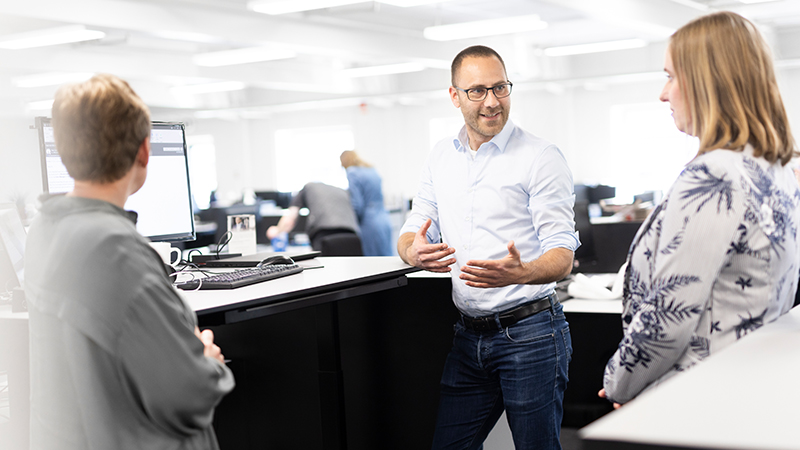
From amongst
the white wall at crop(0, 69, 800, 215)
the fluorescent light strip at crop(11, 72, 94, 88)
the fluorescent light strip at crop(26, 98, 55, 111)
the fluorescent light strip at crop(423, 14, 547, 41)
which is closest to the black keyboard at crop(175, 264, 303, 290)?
the fluorescent light strip at crop(423, 14, 547, 41)

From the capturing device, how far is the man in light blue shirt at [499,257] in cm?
196

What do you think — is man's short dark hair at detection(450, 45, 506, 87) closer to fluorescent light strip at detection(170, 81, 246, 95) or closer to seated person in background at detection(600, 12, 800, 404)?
seated person in background at detection(600, 12, 800, 404)

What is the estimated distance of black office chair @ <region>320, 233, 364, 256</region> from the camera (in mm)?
5773

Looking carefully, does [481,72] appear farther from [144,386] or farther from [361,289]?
[144,386]

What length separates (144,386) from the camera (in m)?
1.12

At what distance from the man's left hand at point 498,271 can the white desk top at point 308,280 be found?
30 cm

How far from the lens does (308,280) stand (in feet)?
6.33

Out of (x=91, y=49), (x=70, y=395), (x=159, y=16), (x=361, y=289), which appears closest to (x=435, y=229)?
(x=361, y=289)

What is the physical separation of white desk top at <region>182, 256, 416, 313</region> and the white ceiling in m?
4.96

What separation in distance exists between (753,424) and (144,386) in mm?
819

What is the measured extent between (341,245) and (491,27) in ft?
9.43

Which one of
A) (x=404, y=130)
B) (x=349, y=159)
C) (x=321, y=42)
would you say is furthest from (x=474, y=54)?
(x=404, y=130)

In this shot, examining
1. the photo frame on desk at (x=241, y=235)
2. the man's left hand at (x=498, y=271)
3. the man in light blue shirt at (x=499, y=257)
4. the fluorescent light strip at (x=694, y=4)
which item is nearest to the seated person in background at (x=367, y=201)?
the photo frame on desk at (x=241, y=235)

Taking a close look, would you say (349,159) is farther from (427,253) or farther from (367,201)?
(427,253)
